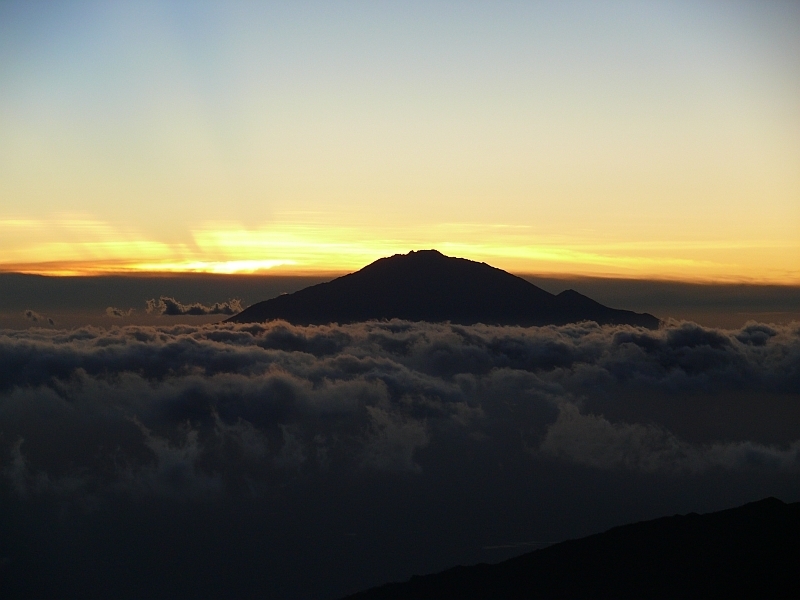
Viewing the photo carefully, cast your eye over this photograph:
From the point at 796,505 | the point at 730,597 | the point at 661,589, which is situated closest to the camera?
the point at 730,597

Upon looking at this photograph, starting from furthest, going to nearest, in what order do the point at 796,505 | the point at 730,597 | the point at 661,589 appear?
the point at 796,505 → the point at 661,589 → the point at 730,597

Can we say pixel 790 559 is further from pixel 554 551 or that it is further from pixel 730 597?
pixel 554 551

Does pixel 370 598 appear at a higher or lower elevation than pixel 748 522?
lower

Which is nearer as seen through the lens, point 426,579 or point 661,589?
point 661,589

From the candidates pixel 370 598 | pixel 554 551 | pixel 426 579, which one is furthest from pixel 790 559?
pixel 370 598

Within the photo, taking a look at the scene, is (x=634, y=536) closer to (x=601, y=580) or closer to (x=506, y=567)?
(x=601, y=580)

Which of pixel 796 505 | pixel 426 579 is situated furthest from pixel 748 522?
pixel 426 579
